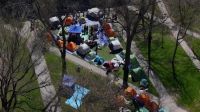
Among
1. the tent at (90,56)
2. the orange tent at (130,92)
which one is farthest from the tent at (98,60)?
the orange tent at (130,92)

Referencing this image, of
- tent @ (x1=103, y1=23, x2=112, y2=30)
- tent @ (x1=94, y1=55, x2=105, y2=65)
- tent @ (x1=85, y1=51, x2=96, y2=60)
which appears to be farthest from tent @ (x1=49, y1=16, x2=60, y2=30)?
tent @ (x1=94, y1=55, x2=105, y2=65)

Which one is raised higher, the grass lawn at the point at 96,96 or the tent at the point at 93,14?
the tent at the point at 93,14

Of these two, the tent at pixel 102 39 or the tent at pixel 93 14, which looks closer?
the tent at pixel 102 39

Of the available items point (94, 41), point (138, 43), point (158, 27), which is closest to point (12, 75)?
point (94, 41)

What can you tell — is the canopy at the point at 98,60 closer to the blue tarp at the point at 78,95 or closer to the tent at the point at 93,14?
the tent at the point at 93,14

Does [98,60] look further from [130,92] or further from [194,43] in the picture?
[194,43]

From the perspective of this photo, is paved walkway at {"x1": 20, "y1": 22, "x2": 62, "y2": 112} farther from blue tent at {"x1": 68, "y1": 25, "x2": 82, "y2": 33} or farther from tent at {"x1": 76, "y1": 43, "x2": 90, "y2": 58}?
blue tent at {"x1": 68, "y1": 25, "x2": 82, "y2": 33}

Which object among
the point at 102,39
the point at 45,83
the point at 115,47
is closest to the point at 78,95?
the point at 45,83

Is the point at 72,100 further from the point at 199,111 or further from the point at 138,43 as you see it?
the point at 138,43
